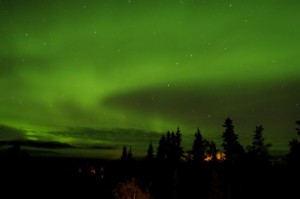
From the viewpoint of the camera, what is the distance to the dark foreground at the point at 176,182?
40312 millimetres

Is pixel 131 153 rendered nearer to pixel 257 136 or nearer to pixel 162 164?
pixel 162 164

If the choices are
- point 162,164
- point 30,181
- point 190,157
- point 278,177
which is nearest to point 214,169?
point 278,177

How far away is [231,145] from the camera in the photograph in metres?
62.9

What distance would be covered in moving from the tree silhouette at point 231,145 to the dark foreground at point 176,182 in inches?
80.3

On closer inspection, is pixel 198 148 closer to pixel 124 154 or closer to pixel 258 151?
pixel 258 151

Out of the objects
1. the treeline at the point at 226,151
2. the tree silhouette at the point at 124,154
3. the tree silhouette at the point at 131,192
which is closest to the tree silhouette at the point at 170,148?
the treeline at the point at 226,151

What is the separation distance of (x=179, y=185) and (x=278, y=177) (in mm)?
15677

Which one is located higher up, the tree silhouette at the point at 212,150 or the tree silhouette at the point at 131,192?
the tree silhouette at the point at 212,150

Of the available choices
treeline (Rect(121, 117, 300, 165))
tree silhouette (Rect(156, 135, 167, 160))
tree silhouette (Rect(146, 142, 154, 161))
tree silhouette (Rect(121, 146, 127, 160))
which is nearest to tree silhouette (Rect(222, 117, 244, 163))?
treeline (Rect(121, 117, 300, 165))

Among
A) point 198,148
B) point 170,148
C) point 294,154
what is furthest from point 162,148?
point 294,154

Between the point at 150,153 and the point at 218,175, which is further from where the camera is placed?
the point at 150,153

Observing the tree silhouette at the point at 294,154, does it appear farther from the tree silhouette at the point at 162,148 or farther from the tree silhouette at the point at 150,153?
the tree silhouette at the point at 150,153

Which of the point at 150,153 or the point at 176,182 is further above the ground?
the point at 150,153

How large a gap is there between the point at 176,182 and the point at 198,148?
43.2ft
